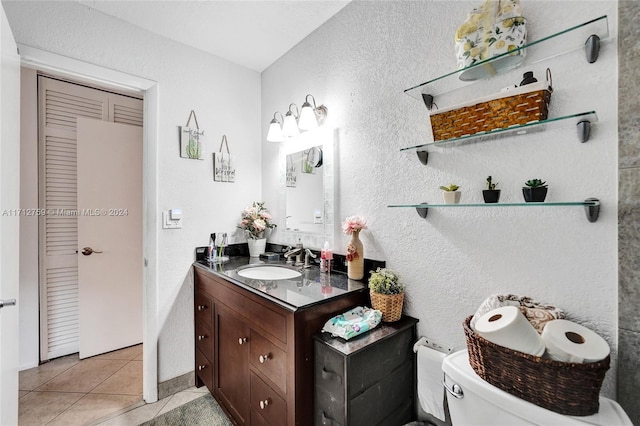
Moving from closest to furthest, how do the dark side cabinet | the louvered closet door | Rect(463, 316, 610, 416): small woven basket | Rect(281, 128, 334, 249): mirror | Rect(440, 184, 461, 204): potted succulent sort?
Rect(463, 316, 610, 416): small woven basket → the dark side cabinet → Rect(440, 184, 461, 204): potted succulent → Rect(281, 128, 334, 249): mirror → the louvered closet door

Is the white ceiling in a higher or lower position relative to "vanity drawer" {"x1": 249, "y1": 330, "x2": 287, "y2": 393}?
higher

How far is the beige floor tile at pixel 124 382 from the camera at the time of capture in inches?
80.7

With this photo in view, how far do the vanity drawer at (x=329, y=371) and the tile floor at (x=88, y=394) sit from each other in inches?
53.5

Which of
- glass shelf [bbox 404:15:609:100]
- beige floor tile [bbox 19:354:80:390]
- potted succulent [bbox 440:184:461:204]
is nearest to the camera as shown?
glass shelf [bbox 404:15:609:100]

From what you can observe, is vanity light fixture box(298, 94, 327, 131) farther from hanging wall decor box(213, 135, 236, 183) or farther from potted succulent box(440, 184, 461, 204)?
potted succulent box(440, 184, 461, 204)

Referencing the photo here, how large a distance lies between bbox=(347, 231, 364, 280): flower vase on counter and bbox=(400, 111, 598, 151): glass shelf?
1.88 feet

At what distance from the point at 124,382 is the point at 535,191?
9.47ft

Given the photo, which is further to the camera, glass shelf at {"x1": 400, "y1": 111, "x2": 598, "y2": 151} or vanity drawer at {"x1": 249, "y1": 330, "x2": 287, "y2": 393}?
vanity drawer at {"x1": 249, "y1": 330, "x2": 287, "y2": 393}

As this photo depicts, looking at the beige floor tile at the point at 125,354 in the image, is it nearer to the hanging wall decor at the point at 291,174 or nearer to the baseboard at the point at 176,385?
the baseboard at the point at 176,385

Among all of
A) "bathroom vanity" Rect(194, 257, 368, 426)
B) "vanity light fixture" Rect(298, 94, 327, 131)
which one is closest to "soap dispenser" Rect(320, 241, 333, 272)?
"bathroom vanity" Rect(194, 257, 368, 426)

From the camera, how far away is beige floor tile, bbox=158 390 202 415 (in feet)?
6.14

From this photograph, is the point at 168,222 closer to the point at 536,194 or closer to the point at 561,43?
the point at 536,194

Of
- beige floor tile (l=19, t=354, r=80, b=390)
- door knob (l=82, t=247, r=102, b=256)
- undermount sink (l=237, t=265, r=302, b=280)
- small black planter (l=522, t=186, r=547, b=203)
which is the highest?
small black planter (l=522, t=186, r=547, b=203)

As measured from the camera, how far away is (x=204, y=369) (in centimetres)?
197
